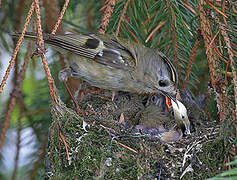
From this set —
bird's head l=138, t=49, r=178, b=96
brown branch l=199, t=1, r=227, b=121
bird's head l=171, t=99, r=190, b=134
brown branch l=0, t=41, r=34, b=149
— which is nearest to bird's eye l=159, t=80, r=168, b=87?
bird's head l=138, t=49, r=178, b=96

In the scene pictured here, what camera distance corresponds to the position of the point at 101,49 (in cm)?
323

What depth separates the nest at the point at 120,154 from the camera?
2.34 metres

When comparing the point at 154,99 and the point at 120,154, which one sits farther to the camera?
the point at 154,99

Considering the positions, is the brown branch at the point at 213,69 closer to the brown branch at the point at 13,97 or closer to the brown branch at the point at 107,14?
the brown branch at the point at 107,14

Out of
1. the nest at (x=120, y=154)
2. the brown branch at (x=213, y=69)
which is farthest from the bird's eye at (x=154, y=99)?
the brown branch at (x=213, y=69)

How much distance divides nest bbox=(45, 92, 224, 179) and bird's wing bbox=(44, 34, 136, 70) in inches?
26.3

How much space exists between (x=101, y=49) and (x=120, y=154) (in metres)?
1.14

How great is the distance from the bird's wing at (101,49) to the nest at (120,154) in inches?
26.3

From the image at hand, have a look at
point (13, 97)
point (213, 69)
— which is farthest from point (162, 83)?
point (13, 97)

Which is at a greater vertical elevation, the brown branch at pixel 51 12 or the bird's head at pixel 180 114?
the brown branch at pixel 51 12

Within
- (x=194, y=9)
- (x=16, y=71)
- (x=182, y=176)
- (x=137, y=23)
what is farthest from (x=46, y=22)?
(x=182, y=176)

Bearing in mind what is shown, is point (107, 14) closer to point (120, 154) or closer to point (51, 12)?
point (51, 12)

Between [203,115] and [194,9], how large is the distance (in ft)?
3.04

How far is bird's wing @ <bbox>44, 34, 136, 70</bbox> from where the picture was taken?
3111 millimetres
